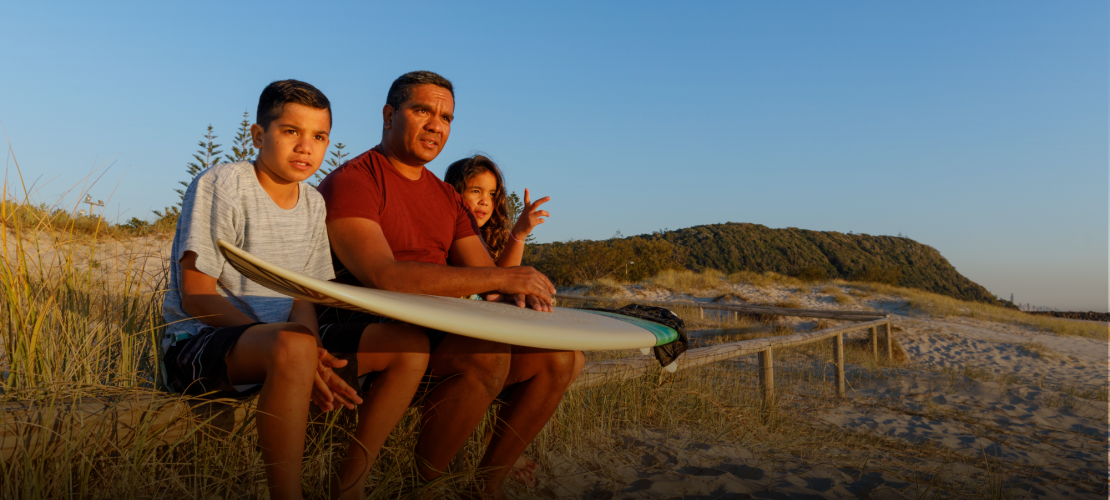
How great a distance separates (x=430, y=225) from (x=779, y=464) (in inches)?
81.7

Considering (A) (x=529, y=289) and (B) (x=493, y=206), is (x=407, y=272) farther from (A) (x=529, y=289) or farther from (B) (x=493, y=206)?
(B) (x=493, y=206)

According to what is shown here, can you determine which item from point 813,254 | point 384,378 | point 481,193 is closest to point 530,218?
point 481,193

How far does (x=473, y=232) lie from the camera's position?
2604 mm

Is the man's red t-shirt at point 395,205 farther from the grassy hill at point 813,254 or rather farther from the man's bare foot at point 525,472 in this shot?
the grassy hill at point 813,254

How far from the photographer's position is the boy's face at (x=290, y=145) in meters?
1.81

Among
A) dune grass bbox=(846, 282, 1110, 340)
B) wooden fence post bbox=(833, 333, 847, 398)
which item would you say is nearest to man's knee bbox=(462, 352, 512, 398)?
wooden fence post bbox=(833, 333, 847, 398)

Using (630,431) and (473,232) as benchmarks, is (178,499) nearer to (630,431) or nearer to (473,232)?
(473,232)

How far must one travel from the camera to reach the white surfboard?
4.00ft

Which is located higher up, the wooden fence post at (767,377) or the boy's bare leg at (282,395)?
the boy's bare leg at (282,395)

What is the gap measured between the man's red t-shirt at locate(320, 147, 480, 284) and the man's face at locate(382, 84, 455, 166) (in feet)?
0.27

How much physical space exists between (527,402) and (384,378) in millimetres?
550

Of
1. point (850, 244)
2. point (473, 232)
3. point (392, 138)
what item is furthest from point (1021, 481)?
point (850, 244)

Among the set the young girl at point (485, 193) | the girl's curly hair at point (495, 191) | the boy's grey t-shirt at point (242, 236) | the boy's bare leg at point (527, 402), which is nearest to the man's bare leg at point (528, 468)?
the boy's bare leg at point (527, 402)

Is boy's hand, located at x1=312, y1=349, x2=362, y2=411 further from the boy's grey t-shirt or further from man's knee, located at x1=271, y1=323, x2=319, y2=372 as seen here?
the boy's grey t-shirt
